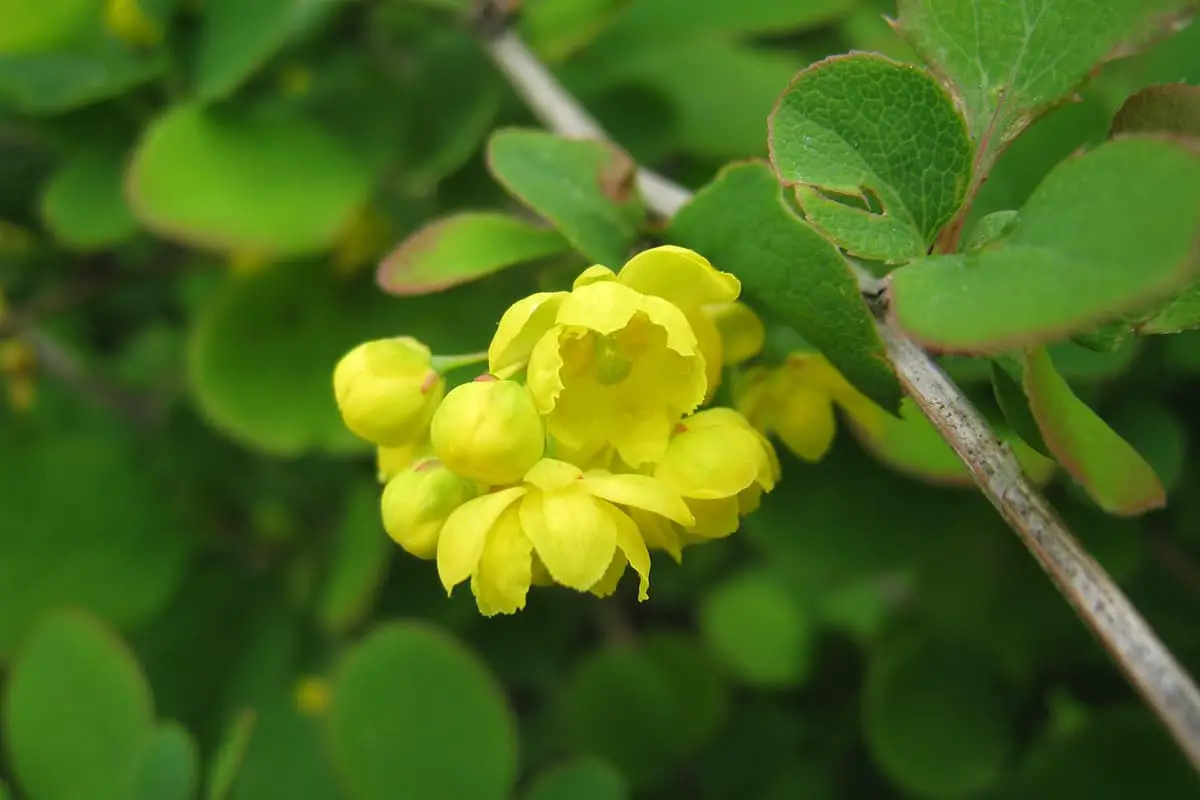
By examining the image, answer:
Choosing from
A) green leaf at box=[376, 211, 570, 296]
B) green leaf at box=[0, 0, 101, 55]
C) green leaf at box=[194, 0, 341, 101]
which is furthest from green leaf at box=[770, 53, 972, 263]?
green leaf at box=[0, 0, 101, 55]

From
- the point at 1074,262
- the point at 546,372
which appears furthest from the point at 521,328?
the point at 1074,262

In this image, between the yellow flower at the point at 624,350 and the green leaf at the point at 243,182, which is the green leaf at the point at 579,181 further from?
the green leaf at the point at 243,182

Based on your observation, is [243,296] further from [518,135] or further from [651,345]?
[651,345]

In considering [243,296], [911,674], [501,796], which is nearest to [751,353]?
[501,796]

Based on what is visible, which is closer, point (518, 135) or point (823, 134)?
point (823, 134)

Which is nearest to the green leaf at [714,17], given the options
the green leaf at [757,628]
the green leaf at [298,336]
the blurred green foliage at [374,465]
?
the blurred green foliage at [374,465]

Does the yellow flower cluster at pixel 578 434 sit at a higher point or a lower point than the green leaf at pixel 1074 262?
lower

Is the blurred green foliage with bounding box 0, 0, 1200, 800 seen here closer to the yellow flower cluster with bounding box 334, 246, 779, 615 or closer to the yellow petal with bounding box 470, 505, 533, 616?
the yellow flower cluster with bounding box 334, 246, 779, 615
